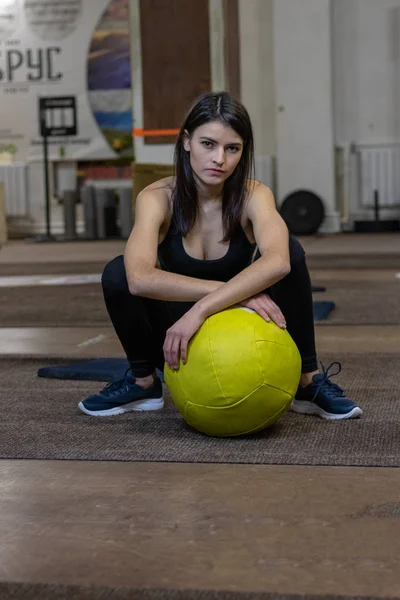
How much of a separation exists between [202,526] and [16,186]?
9.55 metres

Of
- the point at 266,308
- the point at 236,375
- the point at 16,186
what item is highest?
the point at 16,186

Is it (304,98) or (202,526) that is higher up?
(304,98)

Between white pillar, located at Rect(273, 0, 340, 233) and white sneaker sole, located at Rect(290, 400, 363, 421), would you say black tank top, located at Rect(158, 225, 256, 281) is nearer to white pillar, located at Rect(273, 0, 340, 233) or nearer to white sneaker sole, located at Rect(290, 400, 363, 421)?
white sneaker sole, located at Rect(290, 400, 363, 421)

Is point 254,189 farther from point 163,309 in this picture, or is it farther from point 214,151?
point 163,309

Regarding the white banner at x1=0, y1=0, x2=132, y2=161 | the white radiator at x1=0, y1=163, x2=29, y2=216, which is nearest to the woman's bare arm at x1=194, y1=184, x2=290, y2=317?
the white banner at x1=0, y1=0, x2=132, y2=161

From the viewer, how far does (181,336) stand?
1.90 meters

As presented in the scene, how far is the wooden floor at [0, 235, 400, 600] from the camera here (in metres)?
1.20

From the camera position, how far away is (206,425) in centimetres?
193

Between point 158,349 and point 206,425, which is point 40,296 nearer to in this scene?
point 158,349

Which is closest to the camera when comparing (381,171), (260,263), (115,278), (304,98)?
(260,263)

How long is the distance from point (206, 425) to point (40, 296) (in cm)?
306

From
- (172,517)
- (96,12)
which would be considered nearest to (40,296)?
(172,517)

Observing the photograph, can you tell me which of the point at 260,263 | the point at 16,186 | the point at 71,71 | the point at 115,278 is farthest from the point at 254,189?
the point at 16,186

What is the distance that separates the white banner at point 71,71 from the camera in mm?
10016
